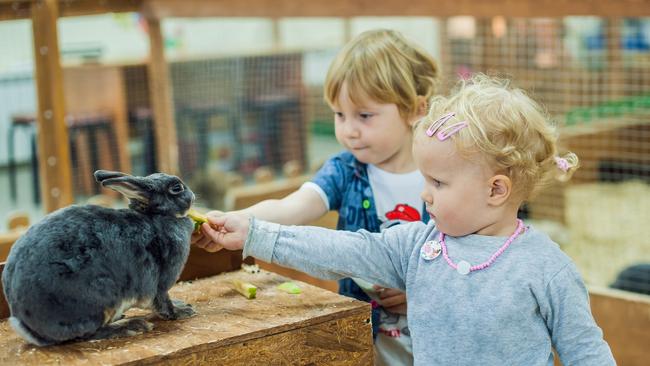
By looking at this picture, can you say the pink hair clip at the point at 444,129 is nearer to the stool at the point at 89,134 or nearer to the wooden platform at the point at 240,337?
the wooden platform at the point at 240,337

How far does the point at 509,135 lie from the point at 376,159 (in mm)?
563

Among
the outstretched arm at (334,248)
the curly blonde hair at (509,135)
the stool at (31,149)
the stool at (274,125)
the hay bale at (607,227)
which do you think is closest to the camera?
the curly blonde hair at (509,135)

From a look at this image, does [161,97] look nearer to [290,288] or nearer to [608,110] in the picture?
[290,288]

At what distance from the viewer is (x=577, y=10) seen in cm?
321

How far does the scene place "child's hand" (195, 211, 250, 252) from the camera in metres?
1.82

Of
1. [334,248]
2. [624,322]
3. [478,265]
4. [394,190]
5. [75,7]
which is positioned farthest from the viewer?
[75,7]

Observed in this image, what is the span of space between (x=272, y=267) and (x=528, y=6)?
128cm

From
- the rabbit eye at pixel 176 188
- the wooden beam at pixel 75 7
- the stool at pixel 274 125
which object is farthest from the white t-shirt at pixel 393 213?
the stool at pixel 274 125

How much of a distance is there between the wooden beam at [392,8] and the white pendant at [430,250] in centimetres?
160

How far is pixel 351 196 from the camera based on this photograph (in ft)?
7.23

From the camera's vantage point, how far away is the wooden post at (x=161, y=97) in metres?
4.57

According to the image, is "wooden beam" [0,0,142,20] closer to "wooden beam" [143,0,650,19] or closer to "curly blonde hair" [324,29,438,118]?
"wooden beam" [143,0,650,19]

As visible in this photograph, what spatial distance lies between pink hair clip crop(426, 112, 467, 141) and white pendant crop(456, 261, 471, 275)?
221 millimetres

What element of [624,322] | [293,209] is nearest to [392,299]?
[293,209]
